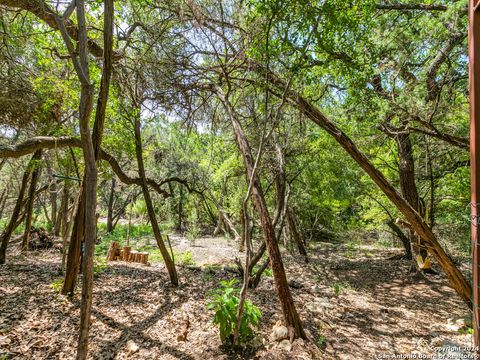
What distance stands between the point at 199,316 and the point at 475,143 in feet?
13.3

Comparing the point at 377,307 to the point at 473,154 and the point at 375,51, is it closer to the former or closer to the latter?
the point at 473,154

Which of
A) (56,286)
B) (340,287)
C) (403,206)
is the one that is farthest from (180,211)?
(403,206)

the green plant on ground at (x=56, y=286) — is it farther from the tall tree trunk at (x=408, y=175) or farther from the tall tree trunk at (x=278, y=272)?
the tall tree trunk at (x=408, y=175)

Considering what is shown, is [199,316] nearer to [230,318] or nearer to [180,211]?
[230,318]

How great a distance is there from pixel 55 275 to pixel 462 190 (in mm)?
9687

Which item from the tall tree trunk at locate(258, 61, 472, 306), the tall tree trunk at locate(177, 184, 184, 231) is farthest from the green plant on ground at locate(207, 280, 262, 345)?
the tall tree trunk at locate(177, 184, 184, 231)

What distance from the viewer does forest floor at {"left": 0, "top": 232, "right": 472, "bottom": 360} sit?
10.2 feet

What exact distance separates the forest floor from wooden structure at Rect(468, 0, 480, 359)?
1714 mm

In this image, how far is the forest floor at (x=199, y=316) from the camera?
312 centimetres

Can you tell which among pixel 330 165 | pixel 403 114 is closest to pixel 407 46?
pixel 403 114

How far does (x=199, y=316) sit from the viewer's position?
4.08 metres

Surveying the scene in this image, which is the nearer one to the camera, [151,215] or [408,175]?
[151,215]

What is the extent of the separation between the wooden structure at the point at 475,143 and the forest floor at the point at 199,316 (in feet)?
5.62

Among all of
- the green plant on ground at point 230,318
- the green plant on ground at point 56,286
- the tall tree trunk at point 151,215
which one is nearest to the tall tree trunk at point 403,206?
the green plant on ground at point 230,318
